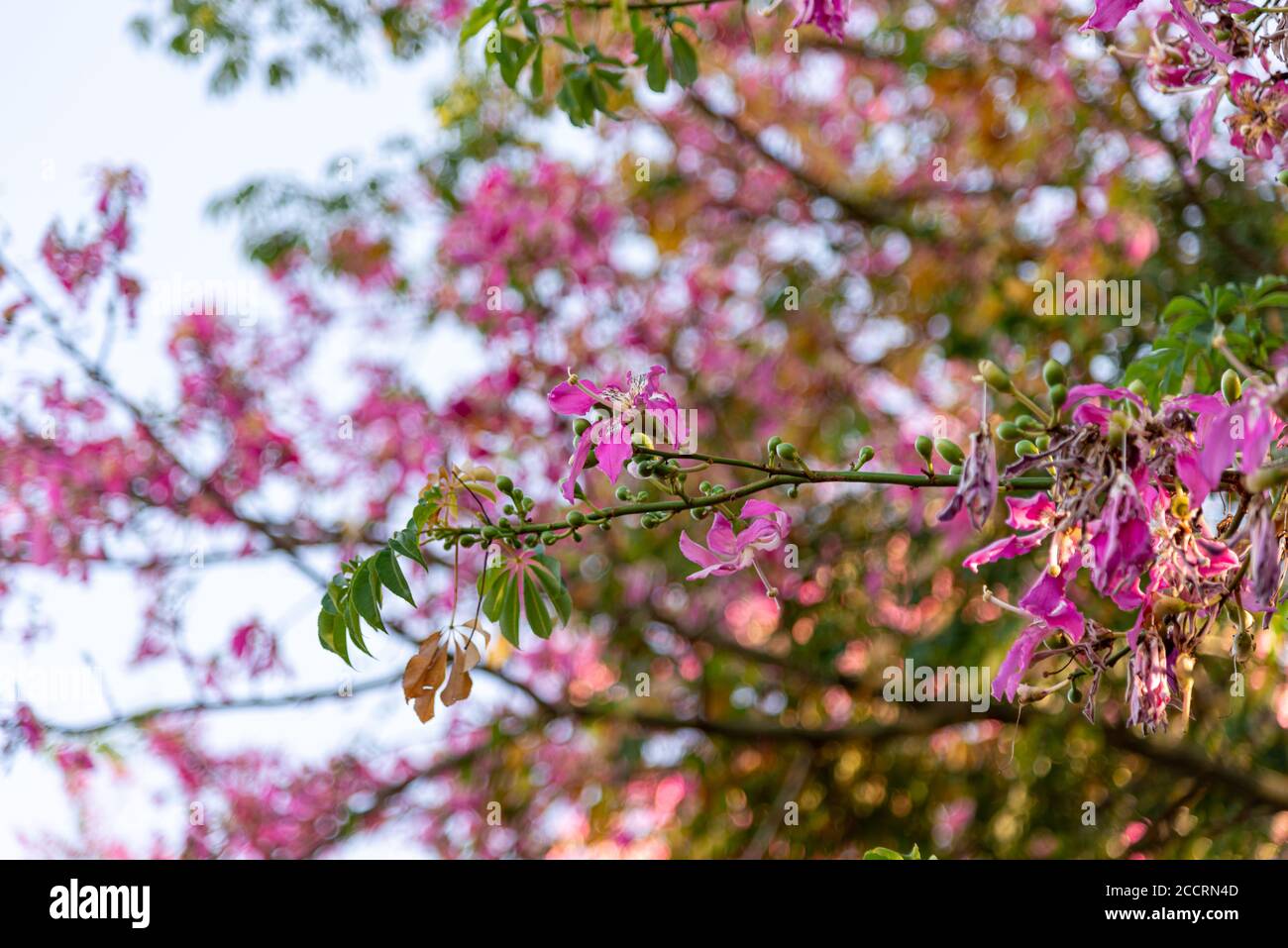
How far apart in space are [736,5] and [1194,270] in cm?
178

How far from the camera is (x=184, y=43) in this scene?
3809 millimetres

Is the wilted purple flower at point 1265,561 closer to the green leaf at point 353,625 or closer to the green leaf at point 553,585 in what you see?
the green leaf at point 553,585

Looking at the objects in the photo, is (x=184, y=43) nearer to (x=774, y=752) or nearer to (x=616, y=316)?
(x=616, y=316)

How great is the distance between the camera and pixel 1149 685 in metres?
1.16

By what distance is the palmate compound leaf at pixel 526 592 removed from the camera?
1.30 m

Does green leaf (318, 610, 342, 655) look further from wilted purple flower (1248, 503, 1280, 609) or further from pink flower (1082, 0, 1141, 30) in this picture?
pink flower (1082, 0, 1141, 30)

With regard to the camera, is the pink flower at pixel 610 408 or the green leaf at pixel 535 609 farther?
the green leaf at pixel 535 609

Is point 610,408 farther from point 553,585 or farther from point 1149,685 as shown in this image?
point 1149,685

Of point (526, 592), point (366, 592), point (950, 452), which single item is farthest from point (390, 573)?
point (950, 452)

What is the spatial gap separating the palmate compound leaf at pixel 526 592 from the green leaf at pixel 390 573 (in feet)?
0.28

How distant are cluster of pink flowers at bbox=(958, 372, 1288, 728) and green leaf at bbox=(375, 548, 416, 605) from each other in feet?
1.89

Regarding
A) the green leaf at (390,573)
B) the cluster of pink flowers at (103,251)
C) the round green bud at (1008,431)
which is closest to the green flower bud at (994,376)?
the round green bud at (1008,431)

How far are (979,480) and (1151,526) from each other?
0.23 meters
